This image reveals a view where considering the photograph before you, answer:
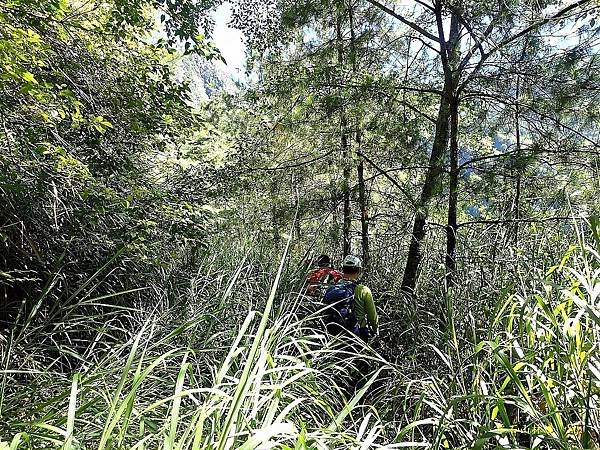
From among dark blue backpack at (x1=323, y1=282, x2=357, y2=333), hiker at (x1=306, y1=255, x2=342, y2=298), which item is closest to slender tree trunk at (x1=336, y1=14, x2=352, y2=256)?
hiker at (x1=306, y1=255, x2=342, y2=298)

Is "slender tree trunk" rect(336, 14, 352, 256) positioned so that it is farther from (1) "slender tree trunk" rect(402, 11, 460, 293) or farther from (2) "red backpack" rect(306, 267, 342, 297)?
(2) "red backpack" rect(306, 267, 342, 297)

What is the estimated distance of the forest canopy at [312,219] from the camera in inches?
76.4

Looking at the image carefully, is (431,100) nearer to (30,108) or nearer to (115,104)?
(115,104)

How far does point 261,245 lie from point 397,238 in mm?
1455

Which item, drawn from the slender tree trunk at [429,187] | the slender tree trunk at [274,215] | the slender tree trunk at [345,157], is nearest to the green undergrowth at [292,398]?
the slender tree trunk at [429,187]

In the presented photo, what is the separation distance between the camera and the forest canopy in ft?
6.37

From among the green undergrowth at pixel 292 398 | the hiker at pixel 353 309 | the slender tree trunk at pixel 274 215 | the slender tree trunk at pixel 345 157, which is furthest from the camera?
the slender tree trunk at pixel 274 215

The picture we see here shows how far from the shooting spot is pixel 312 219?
626 cm

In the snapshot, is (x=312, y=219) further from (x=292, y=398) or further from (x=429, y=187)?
(x=292, y=398)

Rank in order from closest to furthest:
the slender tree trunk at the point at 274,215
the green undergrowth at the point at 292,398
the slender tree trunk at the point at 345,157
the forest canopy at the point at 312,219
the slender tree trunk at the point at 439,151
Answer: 1. the green undergrowth at the point at 292,398
2. the forest canopy at the point at 312,219
3. the slender tree trunk at the point at 439,151
4. the slender tree trunk at the point at 345,157
5. the slender tree trunk at the point at 274,215

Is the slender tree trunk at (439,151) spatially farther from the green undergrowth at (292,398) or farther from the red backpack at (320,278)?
the green undergrowth at (292,398)

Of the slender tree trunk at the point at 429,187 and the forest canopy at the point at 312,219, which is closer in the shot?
the forest canopy at the point at 312,219

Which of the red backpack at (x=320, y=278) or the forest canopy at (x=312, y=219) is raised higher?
the forest canopy at (x=312, y=219)

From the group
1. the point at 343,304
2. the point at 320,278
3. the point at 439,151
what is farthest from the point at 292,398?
the point at 439,151
